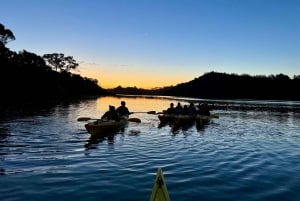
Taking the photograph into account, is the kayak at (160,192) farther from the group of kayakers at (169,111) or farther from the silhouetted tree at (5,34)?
the silhouetted tree at (5,34)

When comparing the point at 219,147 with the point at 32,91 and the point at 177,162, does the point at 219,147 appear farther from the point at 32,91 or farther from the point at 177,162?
the point at 32,91

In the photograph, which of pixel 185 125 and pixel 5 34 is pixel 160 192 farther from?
pixel 5 34

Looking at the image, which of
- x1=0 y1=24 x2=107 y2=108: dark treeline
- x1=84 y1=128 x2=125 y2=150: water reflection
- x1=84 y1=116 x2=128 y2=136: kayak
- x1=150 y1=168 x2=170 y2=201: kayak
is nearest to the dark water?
x1=84 y1=128 x2=125 y2=150: water reflection

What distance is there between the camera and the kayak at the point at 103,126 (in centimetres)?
2120

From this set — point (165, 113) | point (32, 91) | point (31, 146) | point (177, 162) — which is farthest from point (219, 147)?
point (32, 91)

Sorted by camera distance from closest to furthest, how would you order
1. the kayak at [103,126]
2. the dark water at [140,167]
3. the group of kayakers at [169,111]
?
the dark water at [140,167]
the kayak at [103,126]
the group of kayakers at [169,111]

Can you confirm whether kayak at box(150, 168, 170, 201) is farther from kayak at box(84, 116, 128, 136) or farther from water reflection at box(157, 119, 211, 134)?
water reflection at box(157, 119, 211, 134)

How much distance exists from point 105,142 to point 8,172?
8.04 metres

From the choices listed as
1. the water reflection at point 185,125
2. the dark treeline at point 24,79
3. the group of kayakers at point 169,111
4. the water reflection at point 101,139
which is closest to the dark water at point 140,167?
the water reflection at point 101,139

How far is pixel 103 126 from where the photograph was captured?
2261 cm

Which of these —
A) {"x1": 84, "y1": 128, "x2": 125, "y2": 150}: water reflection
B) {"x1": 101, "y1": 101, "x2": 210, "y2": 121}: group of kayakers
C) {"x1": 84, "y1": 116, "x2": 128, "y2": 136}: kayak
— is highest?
{"x1": 101, "y1": 101, "x2": 210, "y2": 121}: group of kayakers

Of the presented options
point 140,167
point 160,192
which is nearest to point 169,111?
point 140,167

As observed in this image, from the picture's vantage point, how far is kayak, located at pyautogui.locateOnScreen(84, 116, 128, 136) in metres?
21.2

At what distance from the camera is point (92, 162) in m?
14.0
